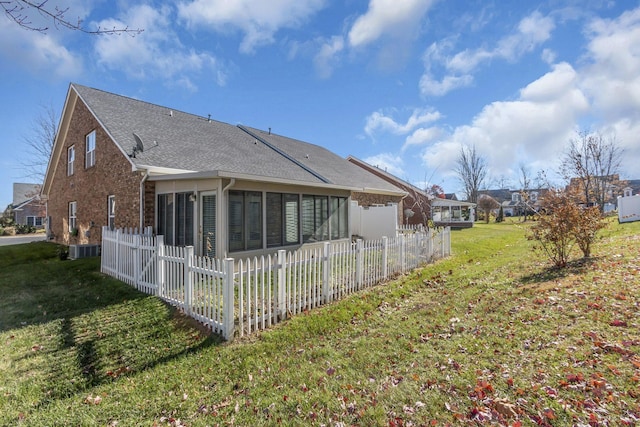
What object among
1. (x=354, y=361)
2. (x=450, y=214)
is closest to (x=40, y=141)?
(x=354, y=361)

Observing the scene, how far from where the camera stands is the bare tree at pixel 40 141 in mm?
29297

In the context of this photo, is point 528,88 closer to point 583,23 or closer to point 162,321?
point 583,23

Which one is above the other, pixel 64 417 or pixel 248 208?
pixel 248 208

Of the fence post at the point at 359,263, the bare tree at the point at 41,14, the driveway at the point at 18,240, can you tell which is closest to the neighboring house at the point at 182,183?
the fence post at the point at 359,263

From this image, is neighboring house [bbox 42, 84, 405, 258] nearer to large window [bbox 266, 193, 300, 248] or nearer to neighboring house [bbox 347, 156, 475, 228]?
large window [bbox 266, 193, 300, 248]

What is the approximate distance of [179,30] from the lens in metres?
10.6

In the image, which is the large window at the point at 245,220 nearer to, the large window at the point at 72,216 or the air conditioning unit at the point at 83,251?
Answer: the air conditioning unit at the point at 83,251

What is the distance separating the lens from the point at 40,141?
2991cm

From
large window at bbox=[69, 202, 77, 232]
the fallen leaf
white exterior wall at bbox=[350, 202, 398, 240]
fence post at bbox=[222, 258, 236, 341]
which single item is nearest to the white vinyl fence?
fence post at bbox=[222, 258, 236, 341]

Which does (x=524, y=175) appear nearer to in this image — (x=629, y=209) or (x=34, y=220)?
(x=629, y=209)

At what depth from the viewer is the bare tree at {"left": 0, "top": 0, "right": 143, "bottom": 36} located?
3613 mm

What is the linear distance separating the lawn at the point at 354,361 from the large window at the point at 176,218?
9.95 feet

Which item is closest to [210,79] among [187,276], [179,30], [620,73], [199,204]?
[179,30]

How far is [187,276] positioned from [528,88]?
15700 millimetres
